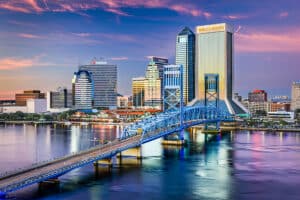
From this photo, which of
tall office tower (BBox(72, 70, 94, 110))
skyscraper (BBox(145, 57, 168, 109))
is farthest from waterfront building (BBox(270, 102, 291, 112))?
tall office tower (BBox(72, 70, 94, 110))

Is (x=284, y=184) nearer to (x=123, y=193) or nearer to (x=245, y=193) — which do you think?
(x=245, y=193)

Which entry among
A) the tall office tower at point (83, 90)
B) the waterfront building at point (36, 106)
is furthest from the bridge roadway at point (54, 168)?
the waterfront building at point (36, 106)

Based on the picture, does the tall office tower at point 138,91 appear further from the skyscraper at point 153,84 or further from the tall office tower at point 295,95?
the tall office tower at point 295,95

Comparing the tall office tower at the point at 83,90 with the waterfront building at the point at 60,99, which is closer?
the tall office tower at the point at 83,90

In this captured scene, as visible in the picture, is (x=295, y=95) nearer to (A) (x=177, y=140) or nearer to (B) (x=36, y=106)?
(B) (x=36, y=106)

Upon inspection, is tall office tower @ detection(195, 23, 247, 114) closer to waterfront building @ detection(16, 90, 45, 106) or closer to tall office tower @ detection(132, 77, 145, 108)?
tall office tower @ detection(132, 77, 145, 108)

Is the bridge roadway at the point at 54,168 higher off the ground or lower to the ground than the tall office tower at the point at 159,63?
lower
